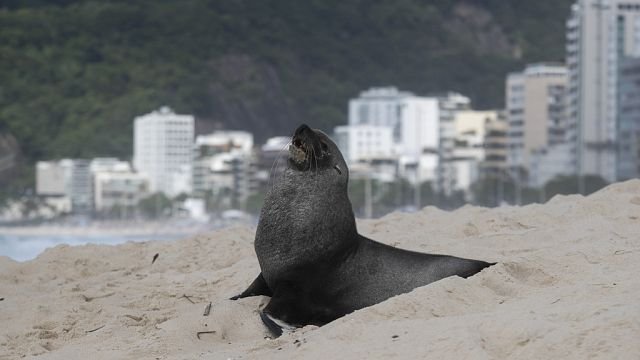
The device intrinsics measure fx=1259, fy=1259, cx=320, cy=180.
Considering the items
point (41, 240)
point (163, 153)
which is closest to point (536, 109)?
point (163, 153)

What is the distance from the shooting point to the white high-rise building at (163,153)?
6694 cm

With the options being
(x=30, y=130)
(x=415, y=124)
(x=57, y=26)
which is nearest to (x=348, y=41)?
(x=415, y=124)

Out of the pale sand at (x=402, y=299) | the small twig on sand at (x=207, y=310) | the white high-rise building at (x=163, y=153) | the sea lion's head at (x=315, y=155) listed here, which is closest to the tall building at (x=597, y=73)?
the white high-rise building at (x=163, y=153)

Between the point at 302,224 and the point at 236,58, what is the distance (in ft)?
244

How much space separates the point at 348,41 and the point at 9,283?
7951cm

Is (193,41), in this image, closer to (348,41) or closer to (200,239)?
(348,41)

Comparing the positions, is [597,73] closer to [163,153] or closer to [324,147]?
[163,153]

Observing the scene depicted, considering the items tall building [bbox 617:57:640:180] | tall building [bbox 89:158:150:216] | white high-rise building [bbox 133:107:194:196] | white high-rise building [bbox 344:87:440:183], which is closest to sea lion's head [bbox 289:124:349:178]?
tall building [bbox 89:158:150:216]

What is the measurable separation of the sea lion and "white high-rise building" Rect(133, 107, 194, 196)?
61.5 meters

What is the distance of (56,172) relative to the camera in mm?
63719

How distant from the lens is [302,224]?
4.70 m

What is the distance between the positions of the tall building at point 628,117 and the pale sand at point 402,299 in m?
60.4

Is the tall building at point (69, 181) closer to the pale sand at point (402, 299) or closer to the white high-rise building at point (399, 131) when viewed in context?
the white high-rise building at point (399, 131)

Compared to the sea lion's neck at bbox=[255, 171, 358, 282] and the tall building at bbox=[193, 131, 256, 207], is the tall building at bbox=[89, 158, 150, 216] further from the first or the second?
the sea lion's neck at bbox=[255, 171, 358, 282]
